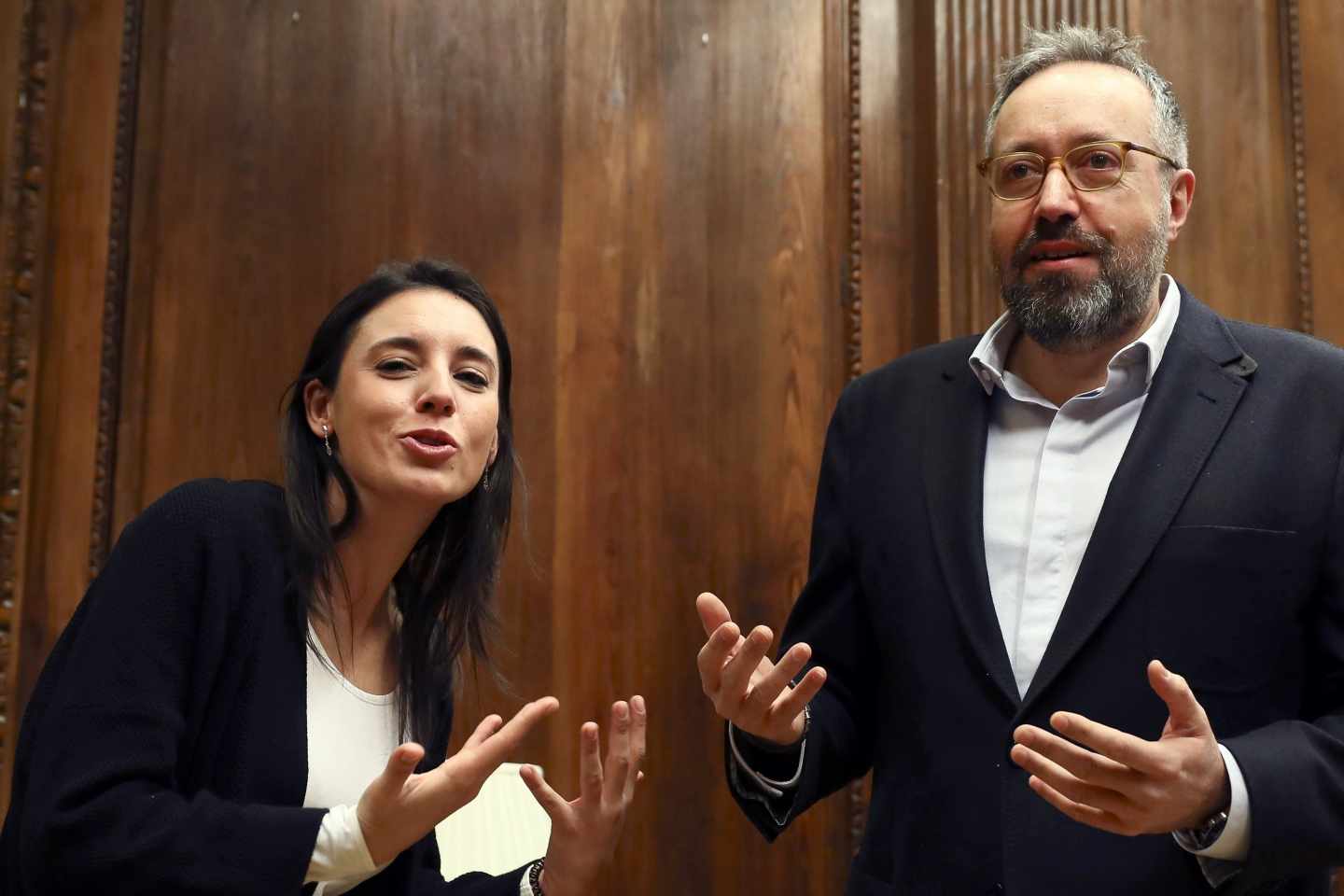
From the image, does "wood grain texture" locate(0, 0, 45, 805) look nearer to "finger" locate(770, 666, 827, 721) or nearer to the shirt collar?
"finger" locate(770, 666, 827, 721)

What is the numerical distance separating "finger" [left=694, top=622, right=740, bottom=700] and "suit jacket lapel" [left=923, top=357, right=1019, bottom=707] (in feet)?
1.13

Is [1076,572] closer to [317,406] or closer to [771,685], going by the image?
[771,685]

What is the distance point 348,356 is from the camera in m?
1.85

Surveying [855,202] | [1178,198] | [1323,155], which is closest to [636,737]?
[1178,198]

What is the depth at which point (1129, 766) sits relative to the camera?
54.1 inches

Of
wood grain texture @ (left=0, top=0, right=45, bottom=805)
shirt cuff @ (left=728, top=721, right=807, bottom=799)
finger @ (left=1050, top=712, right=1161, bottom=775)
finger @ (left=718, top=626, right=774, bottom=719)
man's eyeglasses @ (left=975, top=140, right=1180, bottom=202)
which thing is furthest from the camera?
wood grain texture @ (left=0, top=0, right=45, bottom=805)

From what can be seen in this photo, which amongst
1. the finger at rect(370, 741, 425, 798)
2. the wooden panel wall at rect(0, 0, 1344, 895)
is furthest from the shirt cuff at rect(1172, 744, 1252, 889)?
the wooden panel wall at rect(0, 0, 1344, 895)

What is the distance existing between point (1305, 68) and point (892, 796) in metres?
1.93

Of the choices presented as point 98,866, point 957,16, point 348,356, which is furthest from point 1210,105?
point 98,866

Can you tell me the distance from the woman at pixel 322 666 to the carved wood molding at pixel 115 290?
86 centimetres

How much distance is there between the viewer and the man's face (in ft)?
6.27

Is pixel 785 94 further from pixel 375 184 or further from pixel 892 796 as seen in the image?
pixel 892 796

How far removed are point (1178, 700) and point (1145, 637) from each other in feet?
1.03

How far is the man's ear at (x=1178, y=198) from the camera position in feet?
6.59
